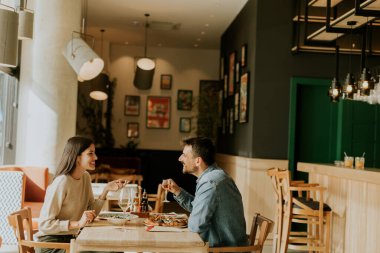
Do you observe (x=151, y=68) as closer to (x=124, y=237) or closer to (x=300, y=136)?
(x=300, y=136)

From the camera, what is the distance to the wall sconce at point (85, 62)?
20.7ft

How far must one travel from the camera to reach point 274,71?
314 inches

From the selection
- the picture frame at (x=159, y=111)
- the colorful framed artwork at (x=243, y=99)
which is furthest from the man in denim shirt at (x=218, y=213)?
the picture frame at (x=159, y=111)

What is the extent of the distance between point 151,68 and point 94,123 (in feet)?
8.51

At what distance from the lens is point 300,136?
8.16 metres

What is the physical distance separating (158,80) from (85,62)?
7.21 meters

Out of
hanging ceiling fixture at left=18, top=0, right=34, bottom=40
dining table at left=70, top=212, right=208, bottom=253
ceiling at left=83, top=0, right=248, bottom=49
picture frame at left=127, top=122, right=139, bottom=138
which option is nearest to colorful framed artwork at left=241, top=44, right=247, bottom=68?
ceiling at left=83, top=0, right=248, bottom=49

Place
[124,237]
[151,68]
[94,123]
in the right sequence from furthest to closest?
[94,123], [151,68], [124,237]

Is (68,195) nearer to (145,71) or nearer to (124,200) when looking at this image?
(124,200)

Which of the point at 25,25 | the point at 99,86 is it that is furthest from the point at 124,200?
the point at 99,86

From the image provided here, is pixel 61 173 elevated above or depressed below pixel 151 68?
below

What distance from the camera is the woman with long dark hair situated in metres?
3.26

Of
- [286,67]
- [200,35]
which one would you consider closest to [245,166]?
[286,67]

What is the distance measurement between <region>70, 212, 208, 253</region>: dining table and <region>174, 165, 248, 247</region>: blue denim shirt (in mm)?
300
